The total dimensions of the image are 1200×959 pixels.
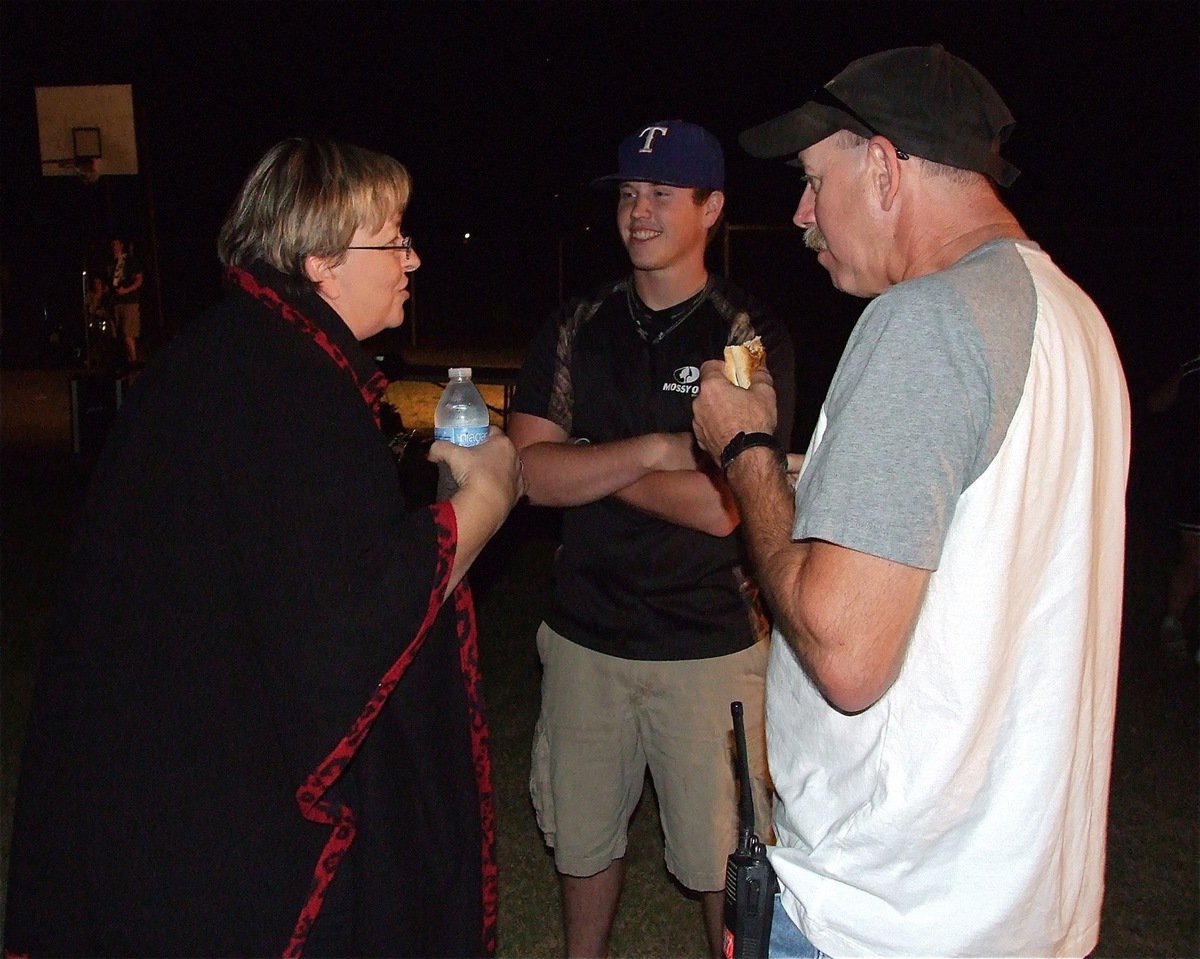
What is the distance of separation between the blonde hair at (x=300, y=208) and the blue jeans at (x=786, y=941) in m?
1.43

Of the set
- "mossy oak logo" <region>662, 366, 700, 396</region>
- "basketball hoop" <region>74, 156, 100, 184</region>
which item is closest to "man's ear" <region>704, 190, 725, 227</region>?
"mossy oak logo" <region>662, 366, 700, 396</region>

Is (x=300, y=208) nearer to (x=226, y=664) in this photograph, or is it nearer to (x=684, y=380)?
(x=226, y=664)

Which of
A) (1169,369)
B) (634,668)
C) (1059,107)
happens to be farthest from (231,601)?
(1059,107)

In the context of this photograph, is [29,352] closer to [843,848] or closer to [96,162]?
[96,162]

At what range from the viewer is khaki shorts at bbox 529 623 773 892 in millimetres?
3285

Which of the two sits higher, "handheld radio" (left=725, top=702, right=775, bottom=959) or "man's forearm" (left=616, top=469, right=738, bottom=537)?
"man's forearm" (left=616, top=469, right=738, bottom=537)

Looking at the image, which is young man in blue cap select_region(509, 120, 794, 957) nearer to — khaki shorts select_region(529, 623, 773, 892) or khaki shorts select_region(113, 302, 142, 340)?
khaki shorts select_region(529, 623, 773, 892)

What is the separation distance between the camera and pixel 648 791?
17.0 feet

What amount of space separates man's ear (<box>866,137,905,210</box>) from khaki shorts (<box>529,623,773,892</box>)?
1.77 m

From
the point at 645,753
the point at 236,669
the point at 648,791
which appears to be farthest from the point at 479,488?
the point at 648,791

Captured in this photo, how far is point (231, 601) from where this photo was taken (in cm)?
185

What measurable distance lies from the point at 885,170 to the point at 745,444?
0.53 meters

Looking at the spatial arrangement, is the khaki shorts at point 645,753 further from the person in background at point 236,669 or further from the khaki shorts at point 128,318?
the khaki shorts at point 128,318

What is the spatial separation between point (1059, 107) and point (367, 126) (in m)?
15.9
